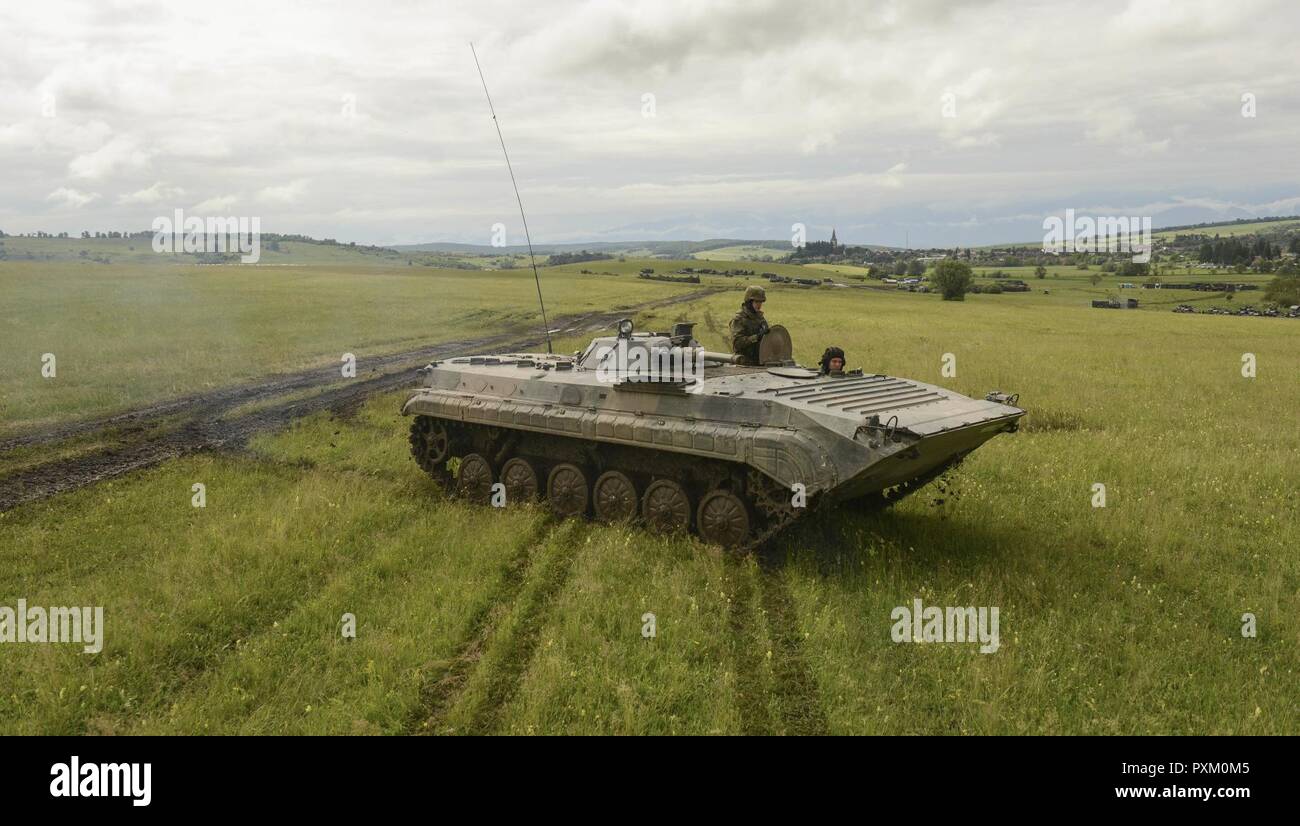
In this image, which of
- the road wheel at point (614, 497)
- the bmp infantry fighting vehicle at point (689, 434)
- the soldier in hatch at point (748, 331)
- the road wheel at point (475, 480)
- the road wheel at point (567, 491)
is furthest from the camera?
the road wheel at point (475, 480)

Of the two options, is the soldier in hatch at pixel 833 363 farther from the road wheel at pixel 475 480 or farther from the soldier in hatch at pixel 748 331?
the road wheel at pixel 475 480

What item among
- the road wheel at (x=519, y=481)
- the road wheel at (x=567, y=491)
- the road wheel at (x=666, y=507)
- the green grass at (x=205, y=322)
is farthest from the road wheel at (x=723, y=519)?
the green grass at (x=205, y=322)

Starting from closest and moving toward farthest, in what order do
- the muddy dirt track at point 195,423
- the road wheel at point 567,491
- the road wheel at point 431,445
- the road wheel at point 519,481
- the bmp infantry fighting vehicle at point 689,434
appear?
the bmp infantry fighting vehicle at point 689,434, the road wheel at point 567,491, the road wheel at point 519,481, the road wheel at point 431,445, the muddy dirt track at point 195,423

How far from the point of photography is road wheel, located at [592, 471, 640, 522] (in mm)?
11203

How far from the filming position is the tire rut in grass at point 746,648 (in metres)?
6.73

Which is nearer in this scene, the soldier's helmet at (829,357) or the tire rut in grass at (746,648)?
the tire rut in grass at (746,648)

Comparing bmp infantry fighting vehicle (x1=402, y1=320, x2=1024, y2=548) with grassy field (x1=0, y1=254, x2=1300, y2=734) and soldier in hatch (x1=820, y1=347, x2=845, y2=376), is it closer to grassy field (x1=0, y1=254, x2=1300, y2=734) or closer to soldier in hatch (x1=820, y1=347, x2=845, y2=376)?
soldier in hatch (x1=820, y1=347, x2=845, y2=376)

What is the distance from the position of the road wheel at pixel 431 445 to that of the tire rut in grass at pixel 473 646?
3220 millimetres

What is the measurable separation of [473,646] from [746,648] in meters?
2.54

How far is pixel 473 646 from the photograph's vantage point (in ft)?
25.8

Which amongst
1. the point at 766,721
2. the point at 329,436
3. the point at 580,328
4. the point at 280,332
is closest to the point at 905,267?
the point at 580,328

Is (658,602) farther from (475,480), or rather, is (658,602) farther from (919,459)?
(475,480)

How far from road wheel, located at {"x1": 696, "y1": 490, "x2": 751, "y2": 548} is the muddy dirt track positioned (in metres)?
9.71

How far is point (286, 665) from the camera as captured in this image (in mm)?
7469
